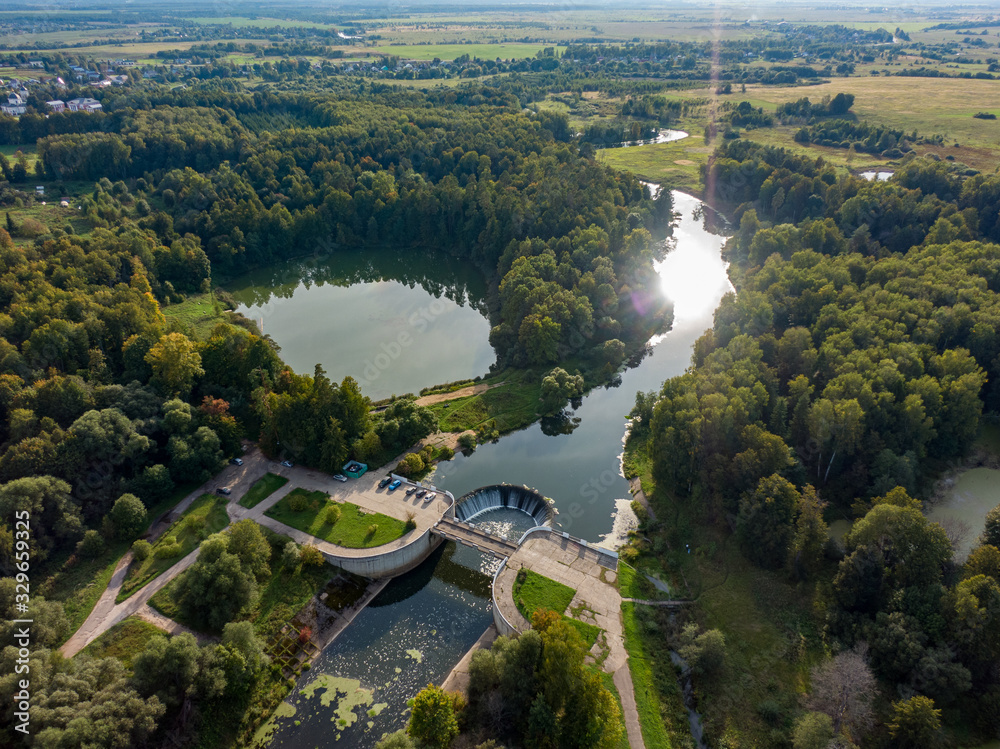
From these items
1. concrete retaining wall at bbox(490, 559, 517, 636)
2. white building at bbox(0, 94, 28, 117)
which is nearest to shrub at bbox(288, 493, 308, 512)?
concrete retaining wall at bbox(490, 559, 517, 636)

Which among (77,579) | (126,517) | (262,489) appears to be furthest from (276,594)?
(77,579)

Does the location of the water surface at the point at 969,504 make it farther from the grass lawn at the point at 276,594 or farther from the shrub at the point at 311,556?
the grass lawn at the point at 276,594

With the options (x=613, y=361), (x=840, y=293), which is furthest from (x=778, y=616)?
(x=840, y=293)

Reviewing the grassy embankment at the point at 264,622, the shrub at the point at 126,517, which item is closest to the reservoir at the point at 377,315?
the grassy embankment at the point at 264,622

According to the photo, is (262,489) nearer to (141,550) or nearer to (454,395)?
(141,550)

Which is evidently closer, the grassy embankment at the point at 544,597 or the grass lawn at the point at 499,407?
the grassy embankment at the point at 544,597
